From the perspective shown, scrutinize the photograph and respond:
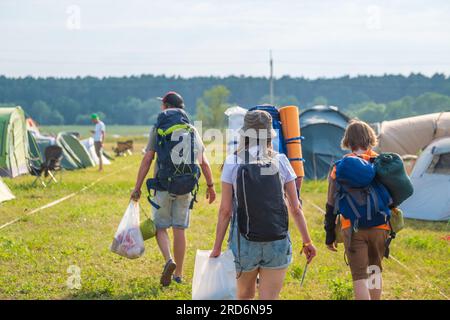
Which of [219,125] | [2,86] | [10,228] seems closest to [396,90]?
[219,125]

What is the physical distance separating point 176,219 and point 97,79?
483 feet

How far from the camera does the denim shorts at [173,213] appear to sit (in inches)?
290

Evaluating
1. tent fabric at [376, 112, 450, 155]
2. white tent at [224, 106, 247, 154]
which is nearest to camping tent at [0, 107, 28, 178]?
tent fabric at [376, 112, 450, 155]

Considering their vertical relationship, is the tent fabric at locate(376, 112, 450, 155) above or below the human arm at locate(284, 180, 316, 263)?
below

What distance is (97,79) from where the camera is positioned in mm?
151125

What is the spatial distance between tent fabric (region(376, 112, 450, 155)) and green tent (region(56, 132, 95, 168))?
11.2 m

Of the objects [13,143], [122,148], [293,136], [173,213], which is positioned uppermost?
[293,136]

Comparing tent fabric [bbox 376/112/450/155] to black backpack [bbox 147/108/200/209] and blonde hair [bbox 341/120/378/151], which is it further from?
blonde hair [bbox 341/120/378/151]

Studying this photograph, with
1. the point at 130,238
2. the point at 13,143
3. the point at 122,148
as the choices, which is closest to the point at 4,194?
the point at 13,143

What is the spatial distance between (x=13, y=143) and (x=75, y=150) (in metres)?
5.27

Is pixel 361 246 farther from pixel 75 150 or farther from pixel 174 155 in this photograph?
pixel 75 150

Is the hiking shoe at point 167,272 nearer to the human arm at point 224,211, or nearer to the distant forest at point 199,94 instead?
the human arm at point 224,211

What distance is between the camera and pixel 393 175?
5457 mm

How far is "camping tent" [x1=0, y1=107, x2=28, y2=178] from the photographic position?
20172 millimetres
